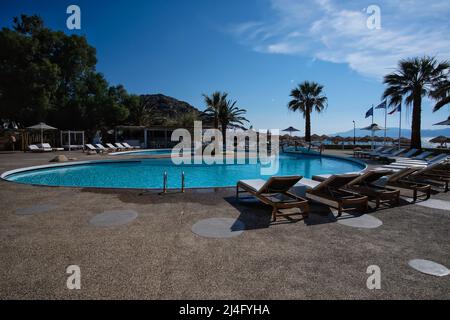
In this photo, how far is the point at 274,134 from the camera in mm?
33906

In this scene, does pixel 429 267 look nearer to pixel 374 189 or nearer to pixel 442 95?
pixel 374 189

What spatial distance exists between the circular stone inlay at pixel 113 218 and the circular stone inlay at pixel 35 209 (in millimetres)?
1530

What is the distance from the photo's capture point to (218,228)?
4.62 meters

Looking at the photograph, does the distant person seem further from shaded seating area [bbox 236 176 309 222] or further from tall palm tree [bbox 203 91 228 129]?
shaded seating area [bbox 236 176 309 222]

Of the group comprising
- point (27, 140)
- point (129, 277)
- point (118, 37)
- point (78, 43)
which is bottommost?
point (129, 277)

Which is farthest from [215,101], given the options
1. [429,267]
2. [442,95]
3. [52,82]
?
[429,267]

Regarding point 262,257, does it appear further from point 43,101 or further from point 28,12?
point 28,12

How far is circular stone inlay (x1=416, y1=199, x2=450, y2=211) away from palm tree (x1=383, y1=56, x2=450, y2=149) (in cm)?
1545

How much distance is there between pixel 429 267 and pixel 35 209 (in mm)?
7744

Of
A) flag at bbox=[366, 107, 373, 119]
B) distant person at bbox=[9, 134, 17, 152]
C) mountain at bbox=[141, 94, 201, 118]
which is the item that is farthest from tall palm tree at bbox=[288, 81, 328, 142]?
mountain at bbox=[141, 94, 201, 118]

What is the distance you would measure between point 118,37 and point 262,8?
11.7 m

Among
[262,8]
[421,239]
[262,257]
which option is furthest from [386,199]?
[262,8]

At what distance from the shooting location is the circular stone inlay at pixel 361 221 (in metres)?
4.82

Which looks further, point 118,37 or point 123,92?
point 123,92
